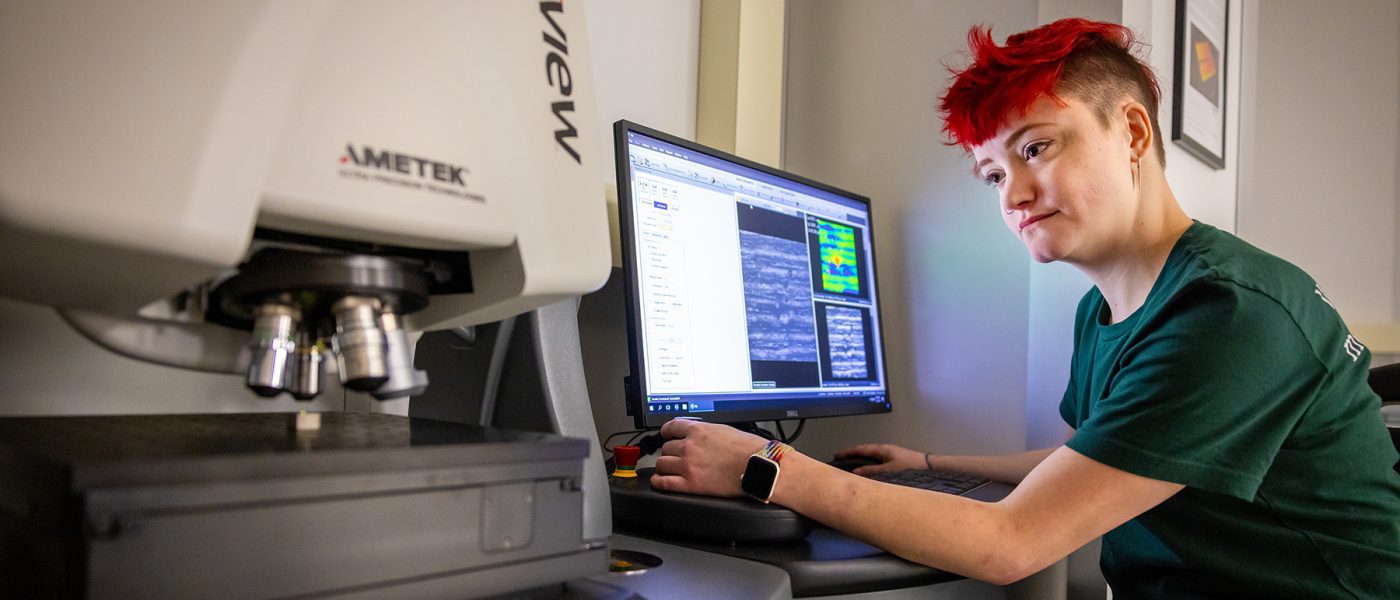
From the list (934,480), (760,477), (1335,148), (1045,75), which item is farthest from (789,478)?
(1335,148)

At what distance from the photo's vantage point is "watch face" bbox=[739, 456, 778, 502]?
842 mm

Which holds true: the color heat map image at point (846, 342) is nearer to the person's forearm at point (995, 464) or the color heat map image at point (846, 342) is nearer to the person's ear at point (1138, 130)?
the person's forearm at point (995, 464)

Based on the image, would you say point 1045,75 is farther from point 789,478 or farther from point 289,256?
point 289,256

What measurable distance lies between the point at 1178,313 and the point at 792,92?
875mm

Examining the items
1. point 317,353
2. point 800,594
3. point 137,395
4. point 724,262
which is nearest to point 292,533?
point 317,353

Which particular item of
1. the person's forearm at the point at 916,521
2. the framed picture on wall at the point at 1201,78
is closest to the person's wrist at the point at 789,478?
the person's forearm at the point at 916,521

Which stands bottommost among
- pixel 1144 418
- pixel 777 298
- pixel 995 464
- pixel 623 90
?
pixel 995 464

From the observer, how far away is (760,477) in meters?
0.85

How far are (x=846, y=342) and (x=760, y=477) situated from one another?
501 mm

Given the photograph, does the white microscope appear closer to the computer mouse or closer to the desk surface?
the desk surface

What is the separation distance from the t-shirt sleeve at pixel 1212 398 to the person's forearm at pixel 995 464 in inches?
14.0

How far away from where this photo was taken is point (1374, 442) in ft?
3.16

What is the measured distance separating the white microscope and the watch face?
37 cm

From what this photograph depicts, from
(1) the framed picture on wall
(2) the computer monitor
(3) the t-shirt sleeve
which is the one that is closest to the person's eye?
(3) the t-shirt sleeve
